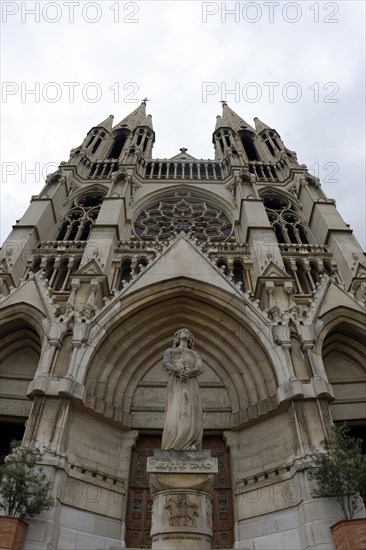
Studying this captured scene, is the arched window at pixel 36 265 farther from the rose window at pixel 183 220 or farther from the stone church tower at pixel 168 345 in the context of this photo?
the rose window at pixel 183 220

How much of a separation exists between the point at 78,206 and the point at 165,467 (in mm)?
16777

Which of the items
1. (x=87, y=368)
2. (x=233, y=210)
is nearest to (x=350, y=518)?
(x=87, y=368)

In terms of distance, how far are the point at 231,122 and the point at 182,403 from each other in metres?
29.4

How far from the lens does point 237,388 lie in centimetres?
1164

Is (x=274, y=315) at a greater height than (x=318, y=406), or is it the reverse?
(x=274, y=315)

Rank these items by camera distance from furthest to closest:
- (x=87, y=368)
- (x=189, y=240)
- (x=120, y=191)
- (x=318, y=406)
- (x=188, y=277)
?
(x=120, y=191)
(x=189, y=240)
(x=188, y=277)
(x=87, y=368)
(x=318, y=406)

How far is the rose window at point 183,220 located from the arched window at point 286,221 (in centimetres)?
238

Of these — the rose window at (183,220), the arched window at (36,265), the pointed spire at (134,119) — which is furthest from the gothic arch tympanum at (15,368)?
the pointed spire at (134,119)

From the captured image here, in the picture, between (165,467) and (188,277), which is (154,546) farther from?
(188,277)

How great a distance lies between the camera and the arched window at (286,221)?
18.8 meters

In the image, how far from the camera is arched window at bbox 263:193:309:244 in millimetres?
18766

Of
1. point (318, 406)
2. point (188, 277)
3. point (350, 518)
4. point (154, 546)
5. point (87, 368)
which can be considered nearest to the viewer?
point (154, 546)

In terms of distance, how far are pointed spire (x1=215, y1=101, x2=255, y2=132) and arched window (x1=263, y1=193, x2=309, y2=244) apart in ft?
37.5

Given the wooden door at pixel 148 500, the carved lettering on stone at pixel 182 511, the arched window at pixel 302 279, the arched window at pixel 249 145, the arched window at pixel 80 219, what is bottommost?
the carved lettering on stone at pixel 182 511
